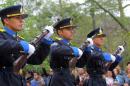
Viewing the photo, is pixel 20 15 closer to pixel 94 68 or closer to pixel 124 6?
→ pixel 94 68

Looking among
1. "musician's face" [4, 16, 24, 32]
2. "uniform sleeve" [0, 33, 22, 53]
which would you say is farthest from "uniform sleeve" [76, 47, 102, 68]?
"uniform sleeve" [0, 33, 22, 53]

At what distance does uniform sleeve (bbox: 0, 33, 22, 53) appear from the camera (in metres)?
6.08

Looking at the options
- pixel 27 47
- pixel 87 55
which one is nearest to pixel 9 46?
pixel 27 47

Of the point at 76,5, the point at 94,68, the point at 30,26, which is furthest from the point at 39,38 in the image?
the point at 76,5

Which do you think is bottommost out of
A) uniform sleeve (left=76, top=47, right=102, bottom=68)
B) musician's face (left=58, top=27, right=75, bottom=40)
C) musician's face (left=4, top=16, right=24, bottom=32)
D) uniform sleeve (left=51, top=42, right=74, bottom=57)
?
uniform sleeve (left=76, top=47, right=102, bottom=68)

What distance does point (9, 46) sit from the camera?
6.09 meters

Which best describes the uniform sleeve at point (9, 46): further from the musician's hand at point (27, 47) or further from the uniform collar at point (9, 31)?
the uniform collar at point (9, 31)

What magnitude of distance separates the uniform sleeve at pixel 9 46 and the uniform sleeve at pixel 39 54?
3.45ft

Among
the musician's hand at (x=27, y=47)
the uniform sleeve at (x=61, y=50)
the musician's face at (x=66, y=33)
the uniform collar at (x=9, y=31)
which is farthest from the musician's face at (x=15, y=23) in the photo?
the musician's face at (x=66, y=33)

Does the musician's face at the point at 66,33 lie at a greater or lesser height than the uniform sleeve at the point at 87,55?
greater

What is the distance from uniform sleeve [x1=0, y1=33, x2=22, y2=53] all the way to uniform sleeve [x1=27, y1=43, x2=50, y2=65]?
3.45ft

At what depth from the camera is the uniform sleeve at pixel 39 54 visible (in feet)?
23.8

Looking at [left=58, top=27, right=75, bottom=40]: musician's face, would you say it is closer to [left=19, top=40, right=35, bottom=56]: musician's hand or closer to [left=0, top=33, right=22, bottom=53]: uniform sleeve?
[left=19, top=40, right=35, bottom=56]: musician's hand

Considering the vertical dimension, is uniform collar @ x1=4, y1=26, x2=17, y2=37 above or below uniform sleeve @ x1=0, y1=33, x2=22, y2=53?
above
